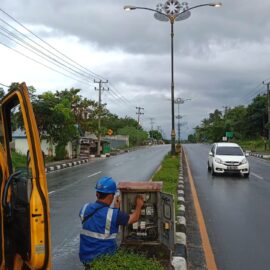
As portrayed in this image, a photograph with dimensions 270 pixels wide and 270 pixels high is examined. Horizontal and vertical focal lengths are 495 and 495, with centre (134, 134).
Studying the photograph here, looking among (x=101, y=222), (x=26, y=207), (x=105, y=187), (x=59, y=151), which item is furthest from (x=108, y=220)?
(x=59, y=151)

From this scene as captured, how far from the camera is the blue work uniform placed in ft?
15.9

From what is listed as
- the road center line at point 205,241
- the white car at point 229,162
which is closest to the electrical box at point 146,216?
the road center line at point 205,241

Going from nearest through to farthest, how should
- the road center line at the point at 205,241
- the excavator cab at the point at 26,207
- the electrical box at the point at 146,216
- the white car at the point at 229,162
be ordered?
1. the excavator cab at the point at 26,207
2. the electrical box at the point at 146,216
3. the road center line at the point at 205,241
4. the white car at the point at 229,162

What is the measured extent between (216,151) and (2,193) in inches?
766

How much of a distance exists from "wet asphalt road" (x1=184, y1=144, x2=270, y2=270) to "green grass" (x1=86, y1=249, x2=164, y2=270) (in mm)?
2350

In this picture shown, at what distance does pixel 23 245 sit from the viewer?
4137 millimetres

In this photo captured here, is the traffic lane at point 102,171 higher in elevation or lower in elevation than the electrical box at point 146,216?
lower

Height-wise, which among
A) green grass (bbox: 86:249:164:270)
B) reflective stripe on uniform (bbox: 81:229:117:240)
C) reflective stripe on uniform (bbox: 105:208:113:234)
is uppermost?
reflective stripe on uniform (bbox: 105:208:113:234)

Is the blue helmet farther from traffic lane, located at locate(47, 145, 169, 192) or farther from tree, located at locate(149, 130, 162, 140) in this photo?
tree, located at locate(149, 130, 162, 140)

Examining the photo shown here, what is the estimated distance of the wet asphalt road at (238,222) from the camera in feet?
24.1

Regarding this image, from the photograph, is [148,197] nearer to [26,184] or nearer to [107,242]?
[107,242]

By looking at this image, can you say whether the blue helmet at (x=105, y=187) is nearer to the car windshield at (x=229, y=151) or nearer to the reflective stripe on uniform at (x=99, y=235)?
the reflective stripe on uniform at (x=99, y=235)

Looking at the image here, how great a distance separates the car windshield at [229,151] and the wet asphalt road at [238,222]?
4.43 metres

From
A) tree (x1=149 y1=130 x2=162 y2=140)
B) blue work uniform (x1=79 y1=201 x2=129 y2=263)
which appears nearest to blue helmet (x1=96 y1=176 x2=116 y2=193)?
blue work uniform (x1=79 y1=201 x2=129 y2=263)
